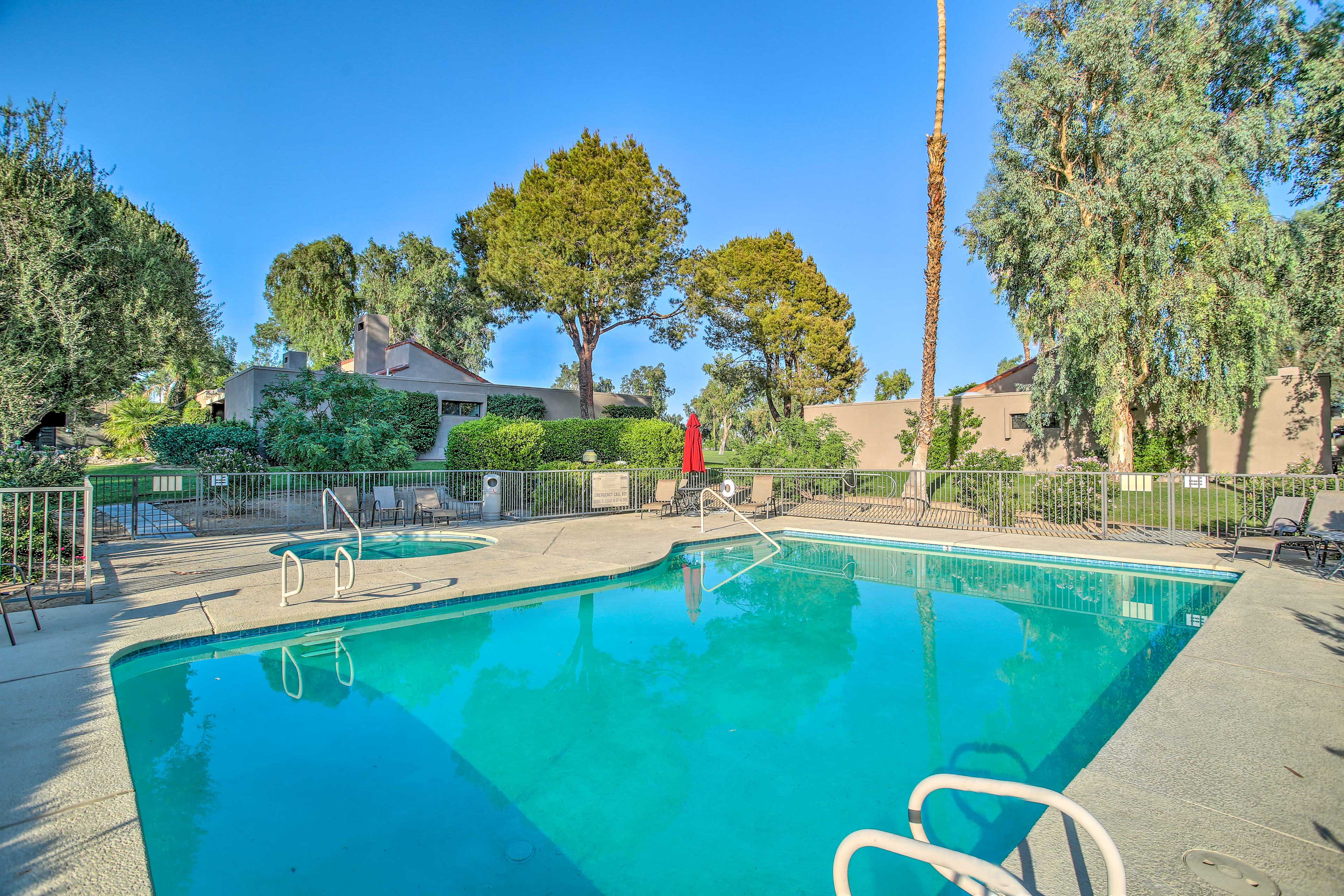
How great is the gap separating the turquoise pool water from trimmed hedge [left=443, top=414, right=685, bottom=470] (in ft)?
25.9

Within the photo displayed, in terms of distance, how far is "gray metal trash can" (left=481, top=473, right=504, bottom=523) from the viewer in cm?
1284

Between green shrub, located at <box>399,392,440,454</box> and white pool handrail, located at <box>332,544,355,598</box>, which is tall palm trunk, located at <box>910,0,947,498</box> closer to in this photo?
white pool handrail, located at <box>332,544,355,598</box>

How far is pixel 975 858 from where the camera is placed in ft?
4.98

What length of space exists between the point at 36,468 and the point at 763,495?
1181 cm

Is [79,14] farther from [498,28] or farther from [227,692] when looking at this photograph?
[227,692]

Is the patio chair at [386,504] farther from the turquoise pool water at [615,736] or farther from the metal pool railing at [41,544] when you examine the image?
the turquoise pool water at [615,736]

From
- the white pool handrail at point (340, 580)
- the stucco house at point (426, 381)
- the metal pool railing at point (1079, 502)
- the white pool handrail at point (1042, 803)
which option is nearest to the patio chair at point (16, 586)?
the white pool handrail at point (340, 580)

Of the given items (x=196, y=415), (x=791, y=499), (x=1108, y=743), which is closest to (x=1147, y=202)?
(x=791, y=499)

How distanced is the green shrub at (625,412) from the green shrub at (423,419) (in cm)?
769

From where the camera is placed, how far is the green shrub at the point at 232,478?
12602mm

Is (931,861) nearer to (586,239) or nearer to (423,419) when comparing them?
(423,419)

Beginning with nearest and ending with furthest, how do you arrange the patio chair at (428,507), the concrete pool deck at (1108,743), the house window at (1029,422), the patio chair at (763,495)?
the concrete pool deck at (1108,743)
the patio chair at (428,507)
the patio chair at (763,495)
the house window at (1029,422)

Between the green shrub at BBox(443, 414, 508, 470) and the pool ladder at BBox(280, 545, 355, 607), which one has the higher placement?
the green shrub at BBox(443, 414, 508, 470)

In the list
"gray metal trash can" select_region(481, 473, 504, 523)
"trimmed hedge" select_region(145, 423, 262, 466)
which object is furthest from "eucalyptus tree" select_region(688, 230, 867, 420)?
"trimmed hedge" select_region(145, 423, 262, 466)
